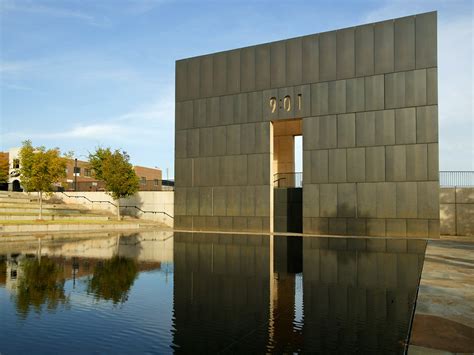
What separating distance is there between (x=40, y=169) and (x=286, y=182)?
19.5 metres

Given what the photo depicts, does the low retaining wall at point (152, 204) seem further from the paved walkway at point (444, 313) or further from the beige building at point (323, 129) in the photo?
the paved walkway at point (444, 313)

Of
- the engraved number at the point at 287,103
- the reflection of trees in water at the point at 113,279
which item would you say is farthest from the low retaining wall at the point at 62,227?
the engraved number at the point at 287,103

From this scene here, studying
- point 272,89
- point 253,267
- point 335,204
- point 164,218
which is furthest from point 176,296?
point 164,218

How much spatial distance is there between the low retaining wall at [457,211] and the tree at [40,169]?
28.6 m

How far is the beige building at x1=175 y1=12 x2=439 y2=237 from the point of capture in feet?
90.6

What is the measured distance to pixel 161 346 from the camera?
5.74 meters

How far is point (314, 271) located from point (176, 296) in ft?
16.9

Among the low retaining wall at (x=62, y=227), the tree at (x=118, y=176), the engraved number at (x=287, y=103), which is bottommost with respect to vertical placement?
the low retaining wall at (x=62, y=227)

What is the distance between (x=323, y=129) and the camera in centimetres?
3034

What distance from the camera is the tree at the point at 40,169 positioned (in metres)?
32.7

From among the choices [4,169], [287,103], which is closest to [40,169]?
[287,103]

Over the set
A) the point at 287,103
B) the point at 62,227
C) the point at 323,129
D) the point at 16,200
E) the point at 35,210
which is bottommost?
the point at 62,227

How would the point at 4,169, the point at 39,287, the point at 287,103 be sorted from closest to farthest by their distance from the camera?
the point at 39,287 < the point at 287,103 < the point at 4,169

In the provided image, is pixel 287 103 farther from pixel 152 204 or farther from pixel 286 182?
pixel 152 204
